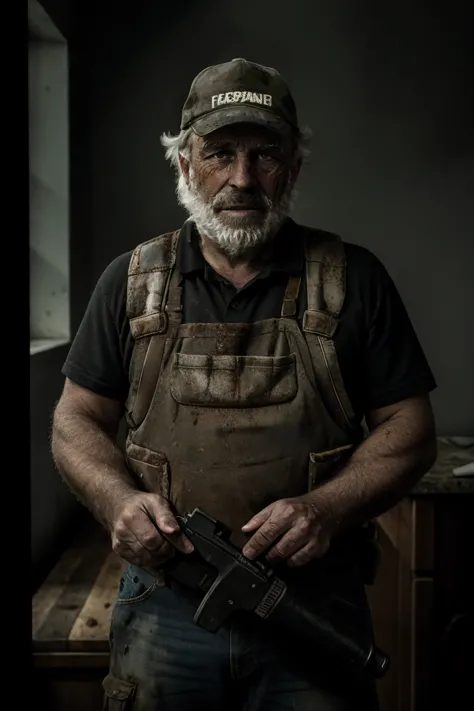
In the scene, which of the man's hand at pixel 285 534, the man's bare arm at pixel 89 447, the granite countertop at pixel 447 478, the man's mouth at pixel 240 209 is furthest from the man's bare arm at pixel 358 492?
the granite countertop at pixel 447 478

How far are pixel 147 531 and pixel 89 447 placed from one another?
169 mm

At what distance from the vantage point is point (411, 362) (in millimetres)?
1036

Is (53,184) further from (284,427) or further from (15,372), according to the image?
(15,372)

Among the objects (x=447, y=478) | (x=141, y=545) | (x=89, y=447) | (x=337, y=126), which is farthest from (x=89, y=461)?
(x=337, y=126)

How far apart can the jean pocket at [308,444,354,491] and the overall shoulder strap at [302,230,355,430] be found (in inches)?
1.5

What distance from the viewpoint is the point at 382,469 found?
3.41 ft

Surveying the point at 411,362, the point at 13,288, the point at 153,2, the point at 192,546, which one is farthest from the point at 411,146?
the point at 13,288

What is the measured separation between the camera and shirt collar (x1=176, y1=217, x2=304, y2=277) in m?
1.06

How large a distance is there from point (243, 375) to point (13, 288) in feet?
1.99

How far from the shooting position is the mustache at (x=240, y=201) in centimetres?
102

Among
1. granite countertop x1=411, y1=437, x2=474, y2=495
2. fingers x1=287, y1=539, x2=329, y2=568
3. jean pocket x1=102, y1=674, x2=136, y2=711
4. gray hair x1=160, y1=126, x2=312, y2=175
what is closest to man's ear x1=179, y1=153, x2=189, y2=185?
gray hair x1=160, y1=126, x2=312, y2=175

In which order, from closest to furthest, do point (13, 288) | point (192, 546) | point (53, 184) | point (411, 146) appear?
point (13, 288) < point (192, 546) < point (53, 184) < point (411, 146)

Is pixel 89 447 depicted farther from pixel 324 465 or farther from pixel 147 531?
pixel 324 465

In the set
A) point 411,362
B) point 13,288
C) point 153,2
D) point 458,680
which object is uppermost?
point 153,2
